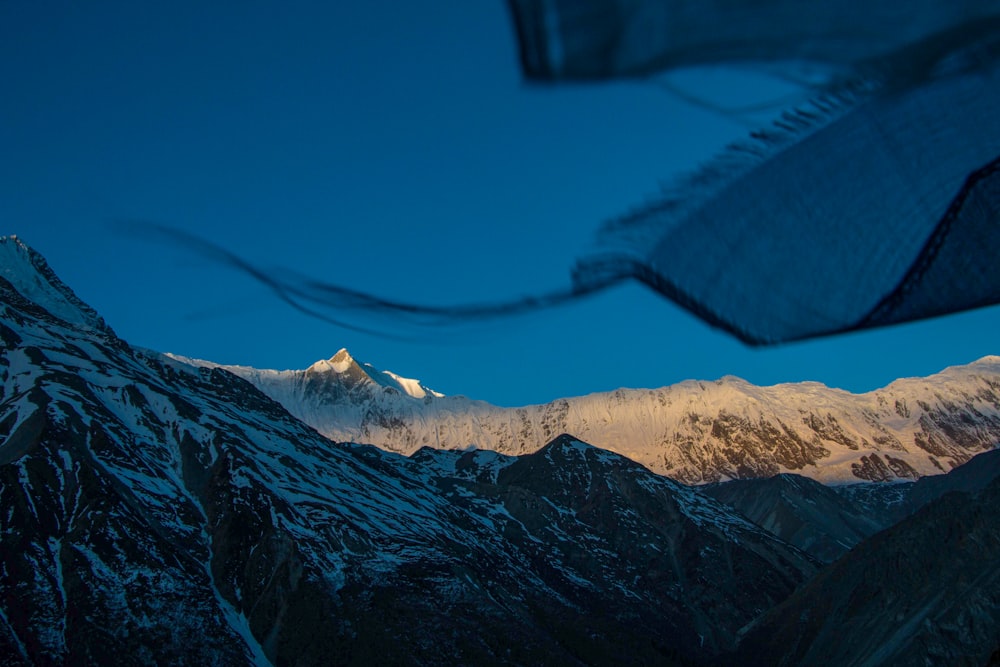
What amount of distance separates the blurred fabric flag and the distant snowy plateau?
47458 mm

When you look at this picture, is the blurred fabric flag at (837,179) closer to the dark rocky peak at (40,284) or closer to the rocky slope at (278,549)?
the rocky slope at (278,549)

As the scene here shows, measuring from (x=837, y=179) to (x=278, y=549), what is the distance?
2669 inches

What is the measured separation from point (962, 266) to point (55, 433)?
73095 mm

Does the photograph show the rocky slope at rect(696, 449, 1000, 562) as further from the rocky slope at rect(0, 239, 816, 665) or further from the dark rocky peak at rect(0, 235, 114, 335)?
the dark rocky peak at rect(0, 235, 114, 335)

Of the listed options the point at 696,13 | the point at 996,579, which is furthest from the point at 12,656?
the point at 696,13

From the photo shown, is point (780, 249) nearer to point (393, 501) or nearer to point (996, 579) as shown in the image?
point (996, 579)

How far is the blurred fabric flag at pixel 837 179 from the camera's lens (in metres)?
1.78

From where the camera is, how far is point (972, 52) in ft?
6.40

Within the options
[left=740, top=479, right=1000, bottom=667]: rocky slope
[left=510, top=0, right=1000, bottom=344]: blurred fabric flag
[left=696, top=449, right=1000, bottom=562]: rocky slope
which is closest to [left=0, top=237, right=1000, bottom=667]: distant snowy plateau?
[left=740, top=479, right=1000, bottom=667]: rocky slope

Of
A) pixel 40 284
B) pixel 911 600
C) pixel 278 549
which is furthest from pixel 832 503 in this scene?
pixel 40 284

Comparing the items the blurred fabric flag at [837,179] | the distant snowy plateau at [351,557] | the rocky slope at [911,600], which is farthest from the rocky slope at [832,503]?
the blurred fabric flag at [837,179]

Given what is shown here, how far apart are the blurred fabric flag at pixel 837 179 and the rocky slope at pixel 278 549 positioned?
5386 centimetres

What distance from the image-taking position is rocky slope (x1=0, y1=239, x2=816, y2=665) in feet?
178

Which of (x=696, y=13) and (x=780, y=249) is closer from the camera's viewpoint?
(x=696, y=13)
